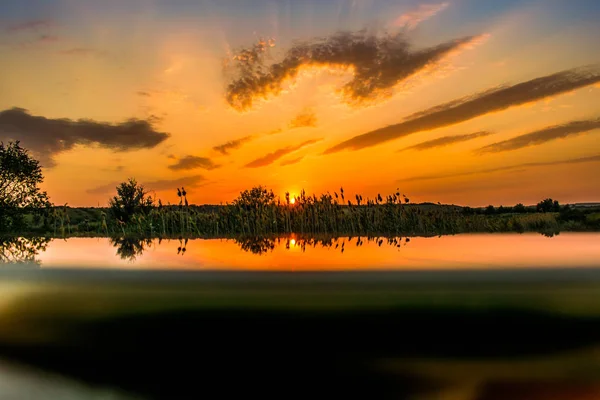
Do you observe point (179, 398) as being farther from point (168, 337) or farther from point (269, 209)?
point (269, 209)

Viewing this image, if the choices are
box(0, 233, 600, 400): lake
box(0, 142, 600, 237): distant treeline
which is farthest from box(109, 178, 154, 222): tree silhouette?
box(0, 233, 600, 400): lake

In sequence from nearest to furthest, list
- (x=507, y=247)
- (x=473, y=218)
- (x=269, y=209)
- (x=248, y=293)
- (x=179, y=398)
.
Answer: (x=179, y=398) → (x=248, y=293) → (x=507, y=247) → (x=269, y=209) → (x=473, y=218)

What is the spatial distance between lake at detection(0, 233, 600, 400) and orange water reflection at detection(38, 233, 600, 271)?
306 millimetres

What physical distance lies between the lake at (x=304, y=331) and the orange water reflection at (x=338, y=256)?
0.31m

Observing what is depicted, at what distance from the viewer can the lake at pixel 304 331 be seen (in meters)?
6.06

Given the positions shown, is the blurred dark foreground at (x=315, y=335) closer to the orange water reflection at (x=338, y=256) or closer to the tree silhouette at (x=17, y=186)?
the orange water reflection at (x=338, y=256)

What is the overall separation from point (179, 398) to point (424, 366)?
3.28m

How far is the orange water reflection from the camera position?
13445mm

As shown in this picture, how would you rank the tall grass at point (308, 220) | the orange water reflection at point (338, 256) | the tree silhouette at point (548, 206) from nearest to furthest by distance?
the orange water reflection at point (338, 256) < the tall grass at point (308, 220) < the tree silhouette at point (548, 206)

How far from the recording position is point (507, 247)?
59.8ft

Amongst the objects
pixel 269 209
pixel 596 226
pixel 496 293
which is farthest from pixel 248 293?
pixel 596 226

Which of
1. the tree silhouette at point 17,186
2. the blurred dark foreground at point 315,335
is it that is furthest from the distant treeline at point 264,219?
the blurred dark foreground at point 315,335

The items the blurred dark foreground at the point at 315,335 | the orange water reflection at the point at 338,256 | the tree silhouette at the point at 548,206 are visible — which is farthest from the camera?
the tree silhouette at the point at 548,206

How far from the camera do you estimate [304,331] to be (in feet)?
25.0
